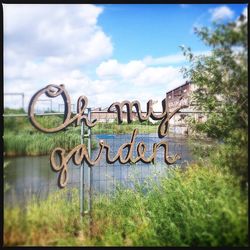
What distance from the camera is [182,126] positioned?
22.7ft

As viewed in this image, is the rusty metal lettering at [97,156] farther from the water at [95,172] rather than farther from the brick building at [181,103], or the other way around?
the brick building at [181,103]

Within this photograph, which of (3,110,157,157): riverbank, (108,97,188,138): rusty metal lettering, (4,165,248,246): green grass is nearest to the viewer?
(4,165,248,246): green grass

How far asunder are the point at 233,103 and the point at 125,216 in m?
2.41

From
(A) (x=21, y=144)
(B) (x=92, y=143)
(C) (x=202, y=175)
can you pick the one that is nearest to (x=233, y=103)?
(C) (x=202, y=175)

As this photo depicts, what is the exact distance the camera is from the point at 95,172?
6449 mm

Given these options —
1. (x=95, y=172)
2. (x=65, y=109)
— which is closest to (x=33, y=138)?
(x=65, y=109)

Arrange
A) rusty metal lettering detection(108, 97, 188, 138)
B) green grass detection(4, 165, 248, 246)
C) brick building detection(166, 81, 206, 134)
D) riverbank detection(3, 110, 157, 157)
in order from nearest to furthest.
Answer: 1. green grass detection(4, 165, 248, 246)
2. riverbank detection(3, 110, 157, 157)
3. rusty metal lettering detection(108, 97, 188, 138)
4. brick building detection(166, 81, 206, 134)

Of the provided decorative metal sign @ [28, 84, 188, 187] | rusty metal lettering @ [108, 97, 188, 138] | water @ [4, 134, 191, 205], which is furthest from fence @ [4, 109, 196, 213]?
rusty metal lettering @ [108, 97, 188, 138]

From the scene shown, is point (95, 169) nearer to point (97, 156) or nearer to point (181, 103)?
point (97, 156)

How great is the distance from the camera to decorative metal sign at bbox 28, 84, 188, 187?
529 cm

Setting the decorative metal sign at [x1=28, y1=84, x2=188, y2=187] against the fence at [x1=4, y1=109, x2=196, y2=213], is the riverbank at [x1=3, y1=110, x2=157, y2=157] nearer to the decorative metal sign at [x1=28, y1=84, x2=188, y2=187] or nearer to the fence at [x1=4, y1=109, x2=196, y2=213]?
the fence at [x1=4, y1=109, x2=196, y2=213]

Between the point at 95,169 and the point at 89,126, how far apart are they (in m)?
1.34

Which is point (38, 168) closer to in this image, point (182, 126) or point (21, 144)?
point (21, 144)

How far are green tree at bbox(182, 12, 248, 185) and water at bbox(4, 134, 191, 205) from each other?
813mm
